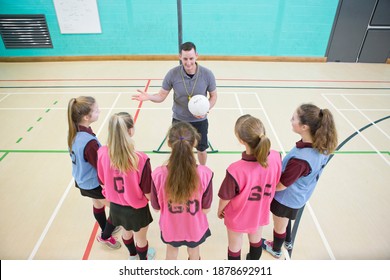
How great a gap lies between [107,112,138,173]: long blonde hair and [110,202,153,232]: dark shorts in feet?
1.35

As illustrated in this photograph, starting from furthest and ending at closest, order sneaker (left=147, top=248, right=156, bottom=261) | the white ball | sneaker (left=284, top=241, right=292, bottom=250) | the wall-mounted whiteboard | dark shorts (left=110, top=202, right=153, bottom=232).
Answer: the wall-mounted whiteboard
the white ball
sneaker (left=284, top=241, right=292, bottom=250)
sneaker (left=147, top=248, right=156, bottom=261)
dark shorts (left=110, top=202, right=153, bottom=232)

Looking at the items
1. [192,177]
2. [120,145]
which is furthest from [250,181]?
[120,145]

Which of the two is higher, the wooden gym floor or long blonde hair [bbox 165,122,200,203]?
long blonde hair [bbox 165,122,200,203]

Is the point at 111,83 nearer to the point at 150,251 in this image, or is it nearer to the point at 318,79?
the point at 150,251

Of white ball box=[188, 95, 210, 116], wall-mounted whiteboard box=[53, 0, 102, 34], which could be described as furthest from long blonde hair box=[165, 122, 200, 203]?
wall-mounted whiteboard box=[53, 0, 102, 34]

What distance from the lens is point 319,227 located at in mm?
2715

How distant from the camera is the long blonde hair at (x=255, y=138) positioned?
1526 mm

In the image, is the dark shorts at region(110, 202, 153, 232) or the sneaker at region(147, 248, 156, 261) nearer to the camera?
the dark shorts at region(110, 202, 153, 232)

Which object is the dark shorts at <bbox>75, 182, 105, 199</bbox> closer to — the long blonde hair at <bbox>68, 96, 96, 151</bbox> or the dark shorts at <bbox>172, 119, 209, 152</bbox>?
the long blonde hair at <bbox>68, 96, 96, 151</bbox>

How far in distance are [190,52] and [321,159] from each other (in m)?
1.59

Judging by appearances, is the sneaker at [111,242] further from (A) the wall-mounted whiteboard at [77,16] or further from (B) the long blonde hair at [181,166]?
(A) the wall-mounted whiteboard at [77,16]

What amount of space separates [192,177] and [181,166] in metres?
0.11

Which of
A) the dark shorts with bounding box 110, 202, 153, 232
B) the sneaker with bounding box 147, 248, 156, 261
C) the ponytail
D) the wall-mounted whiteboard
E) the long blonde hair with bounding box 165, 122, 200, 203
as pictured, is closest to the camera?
the long blonde hair with bounding box 165, 122, 200, 203

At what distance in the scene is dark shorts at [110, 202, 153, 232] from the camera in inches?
74.6
